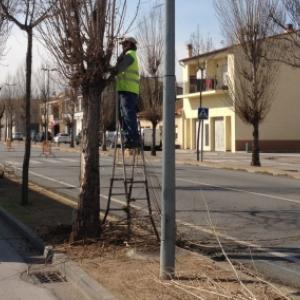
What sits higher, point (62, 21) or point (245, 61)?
point (245, 61)

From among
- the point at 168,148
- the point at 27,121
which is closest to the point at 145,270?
the point at 168,148

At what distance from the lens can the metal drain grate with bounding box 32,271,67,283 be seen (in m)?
7.44

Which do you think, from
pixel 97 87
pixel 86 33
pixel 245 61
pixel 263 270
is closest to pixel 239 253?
pixel 263 270

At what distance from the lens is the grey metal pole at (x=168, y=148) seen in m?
6.39

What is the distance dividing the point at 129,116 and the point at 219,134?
44977 millimetres

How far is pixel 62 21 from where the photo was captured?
845 cm

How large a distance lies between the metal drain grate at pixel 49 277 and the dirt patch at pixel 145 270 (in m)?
0.28

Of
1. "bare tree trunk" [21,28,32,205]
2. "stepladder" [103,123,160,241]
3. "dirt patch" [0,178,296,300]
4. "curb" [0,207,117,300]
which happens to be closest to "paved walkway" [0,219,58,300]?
"curb" [0,207,117,300]

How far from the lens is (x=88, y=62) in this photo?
8383mm

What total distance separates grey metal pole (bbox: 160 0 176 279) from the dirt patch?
9.9 inches

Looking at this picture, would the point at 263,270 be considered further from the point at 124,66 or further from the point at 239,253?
the point at 124,66

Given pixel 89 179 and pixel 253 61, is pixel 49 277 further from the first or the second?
pixel 253 61

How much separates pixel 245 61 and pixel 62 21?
21.7m

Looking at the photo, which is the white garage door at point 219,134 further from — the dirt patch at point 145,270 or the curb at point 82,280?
the curb at point 82,280
